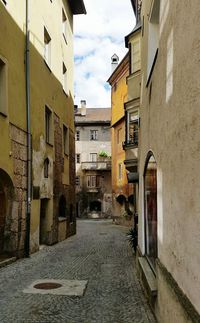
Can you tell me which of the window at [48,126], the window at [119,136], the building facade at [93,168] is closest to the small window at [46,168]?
Answer: the window at [48,126]

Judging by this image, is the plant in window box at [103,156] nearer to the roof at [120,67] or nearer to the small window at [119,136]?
the roof at [120,67]

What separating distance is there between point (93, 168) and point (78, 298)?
44.8 meters

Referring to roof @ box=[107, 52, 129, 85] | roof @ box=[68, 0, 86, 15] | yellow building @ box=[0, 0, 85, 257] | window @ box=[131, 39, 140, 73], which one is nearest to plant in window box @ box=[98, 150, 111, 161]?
roof @ box=[107, 52, 129, 85]

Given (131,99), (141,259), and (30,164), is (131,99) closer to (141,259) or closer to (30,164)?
(30,164)

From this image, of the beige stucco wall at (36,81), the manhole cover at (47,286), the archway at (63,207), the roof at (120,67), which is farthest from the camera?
the roof at (120,67)

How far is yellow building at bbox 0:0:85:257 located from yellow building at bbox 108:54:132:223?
14.3m

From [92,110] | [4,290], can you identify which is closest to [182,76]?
[4,290]

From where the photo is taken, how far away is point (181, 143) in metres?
4.09

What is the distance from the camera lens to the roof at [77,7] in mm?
22406

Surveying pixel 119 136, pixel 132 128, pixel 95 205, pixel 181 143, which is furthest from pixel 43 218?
pixel 95 205

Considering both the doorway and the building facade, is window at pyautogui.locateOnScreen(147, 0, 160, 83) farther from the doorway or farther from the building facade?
the building facade

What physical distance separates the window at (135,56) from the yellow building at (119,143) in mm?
17507

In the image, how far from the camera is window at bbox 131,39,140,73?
50.1ft

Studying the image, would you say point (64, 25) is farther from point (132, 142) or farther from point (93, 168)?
point (93, 168)
